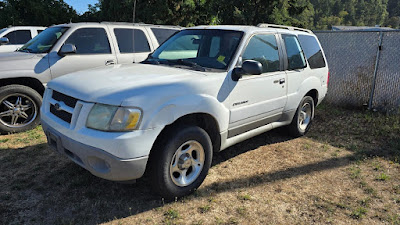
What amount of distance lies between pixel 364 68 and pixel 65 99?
7030 millimetres

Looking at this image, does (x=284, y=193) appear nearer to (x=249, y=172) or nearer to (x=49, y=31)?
(x=249, y=172)

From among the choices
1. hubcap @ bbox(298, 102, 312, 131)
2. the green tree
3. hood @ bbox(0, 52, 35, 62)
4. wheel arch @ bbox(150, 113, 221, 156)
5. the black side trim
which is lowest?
hubcap @ bbox(298, 102, 312, 131)

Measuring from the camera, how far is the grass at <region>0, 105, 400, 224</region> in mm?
3039

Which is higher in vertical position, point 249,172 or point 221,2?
point 221,2

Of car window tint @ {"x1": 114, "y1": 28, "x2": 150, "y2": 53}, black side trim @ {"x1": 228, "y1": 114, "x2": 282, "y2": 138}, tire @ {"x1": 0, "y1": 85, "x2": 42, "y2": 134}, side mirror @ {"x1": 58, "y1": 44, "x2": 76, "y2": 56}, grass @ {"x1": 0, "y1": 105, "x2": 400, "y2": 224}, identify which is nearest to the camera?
grass @ {"x1": 0, "y1": 105, "x2": 400, "y2": 224}

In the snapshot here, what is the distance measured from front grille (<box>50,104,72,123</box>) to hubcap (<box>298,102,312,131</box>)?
3775 millimetres

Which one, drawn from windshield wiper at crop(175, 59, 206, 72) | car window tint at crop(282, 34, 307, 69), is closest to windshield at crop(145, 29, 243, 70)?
windshield wiper at crop(175, 59, 206, 72)

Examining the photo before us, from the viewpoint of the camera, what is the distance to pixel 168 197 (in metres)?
3.17

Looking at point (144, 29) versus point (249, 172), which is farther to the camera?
point (144, 29)

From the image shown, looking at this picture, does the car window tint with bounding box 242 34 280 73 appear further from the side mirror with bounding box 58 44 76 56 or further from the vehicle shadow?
the side mirror with bounding box 58 44 76 56

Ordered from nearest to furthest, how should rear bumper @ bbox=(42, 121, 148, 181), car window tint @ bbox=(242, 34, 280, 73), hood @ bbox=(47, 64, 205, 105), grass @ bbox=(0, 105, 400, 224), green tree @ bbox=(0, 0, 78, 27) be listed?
rear bumper @ bbox=(42, 121, 148, 181) < hood @ bbox=(47, 64, 205, 105) < grass @ bbox=(0, 105, 400, 224) < car window tint @ bbox=(242, 34, 280, 73) < green tree @ bbox=(0, 0, 78, 27)

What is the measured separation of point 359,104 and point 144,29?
5.48 meters

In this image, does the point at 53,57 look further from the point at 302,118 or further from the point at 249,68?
the point at 302,118

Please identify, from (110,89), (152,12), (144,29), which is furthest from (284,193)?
(152,12)
